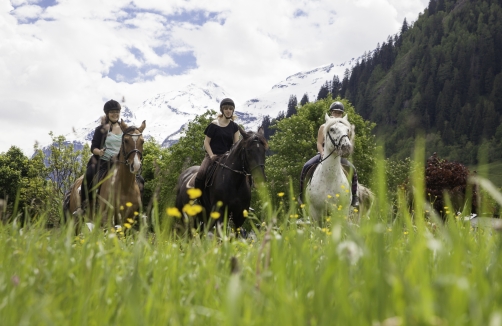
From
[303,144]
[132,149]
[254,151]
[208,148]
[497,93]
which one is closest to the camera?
[132,149]

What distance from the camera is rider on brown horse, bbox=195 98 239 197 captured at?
1210 cm

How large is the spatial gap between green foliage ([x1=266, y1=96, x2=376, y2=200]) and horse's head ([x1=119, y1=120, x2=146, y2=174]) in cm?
2904

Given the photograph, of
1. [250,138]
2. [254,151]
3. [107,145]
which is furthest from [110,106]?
[254,151]

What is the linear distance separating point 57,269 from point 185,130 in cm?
4684

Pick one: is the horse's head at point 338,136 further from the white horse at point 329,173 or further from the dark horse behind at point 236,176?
the dark horse behind at point 236,176

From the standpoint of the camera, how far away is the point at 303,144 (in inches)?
1698

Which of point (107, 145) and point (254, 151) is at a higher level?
point (107, 145)

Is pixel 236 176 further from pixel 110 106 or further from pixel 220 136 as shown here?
pixel 110 106

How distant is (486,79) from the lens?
186m

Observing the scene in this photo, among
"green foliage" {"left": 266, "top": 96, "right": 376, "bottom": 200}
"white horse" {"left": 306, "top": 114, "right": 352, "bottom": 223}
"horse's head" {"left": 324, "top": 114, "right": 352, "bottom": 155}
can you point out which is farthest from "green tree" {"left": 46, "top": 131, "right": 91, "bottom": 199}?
"horse's head" {"left": 324, "top": 114, "right": 352, "bottom": 155}

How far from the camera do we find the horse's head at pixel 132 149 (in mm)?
10299

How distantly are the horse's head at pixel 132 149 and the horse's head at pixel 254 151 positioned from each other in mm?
2231

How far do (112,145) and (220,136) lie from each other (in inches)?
104

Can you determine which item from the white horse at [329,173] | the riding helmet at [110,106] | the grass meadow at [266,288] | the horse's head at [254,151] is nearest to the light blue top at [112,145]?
the riding helmet at [110,106]
